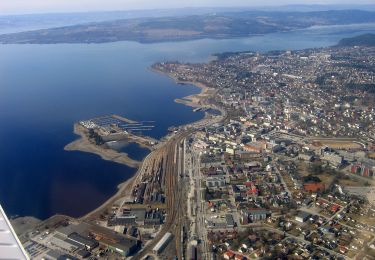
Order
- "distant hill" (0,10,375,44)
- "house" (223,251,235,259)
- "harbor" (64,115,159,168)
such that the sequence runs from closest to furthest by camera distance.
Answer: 1. "house" (223,251,235,259)
2. "harbor" (64,115,159,168)
3. "distant hill" (0,10,375,44)

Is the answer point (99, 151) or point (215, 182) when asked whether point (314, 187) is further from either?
point (99, 151)

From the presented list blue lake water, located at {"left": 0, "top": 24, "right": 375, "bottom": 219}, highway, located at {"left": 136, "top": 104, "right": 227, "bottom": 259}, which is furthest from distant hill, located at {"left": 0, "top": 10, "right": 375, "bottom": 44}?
highway, located at {"left": 136, "top": 104, "right": 227, "bottom": 259}

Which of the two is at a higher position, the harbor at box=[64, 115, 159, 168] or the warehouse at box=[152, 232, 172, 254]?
the harbor at box=[64, 115, 159, 168]

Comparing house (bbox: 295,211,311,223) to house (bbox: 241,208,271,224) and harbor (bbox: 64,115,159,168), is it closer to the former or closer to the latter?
house (bbox: 241,208,271,224)

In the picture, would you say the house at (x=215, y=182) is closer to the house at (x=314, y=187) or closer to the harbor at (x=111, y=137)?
the house at (x=314, y=187)

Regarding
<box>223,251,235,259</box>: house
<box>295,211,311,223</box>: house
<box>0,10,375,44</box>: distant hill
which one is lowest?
<box>223,251,235,259</box>: house

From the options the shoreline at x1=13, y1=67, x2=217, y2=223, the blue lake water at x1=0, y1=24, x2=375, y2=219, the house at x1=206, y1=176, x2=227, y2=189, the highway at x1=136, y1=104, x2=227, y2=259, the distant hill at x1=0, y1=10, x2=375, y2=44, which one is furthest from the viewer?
the distant hill at x1=0, y1=10, x2=375, y2=44

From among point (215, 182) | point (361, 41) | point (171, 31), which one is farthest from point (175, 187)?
point (171, 31)

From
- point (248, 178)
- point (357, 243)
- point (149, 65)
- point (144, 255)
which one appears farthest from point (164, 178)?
point (149, 65)

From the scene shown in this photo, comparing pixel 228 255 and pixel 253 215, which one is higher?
pixel 253 215
